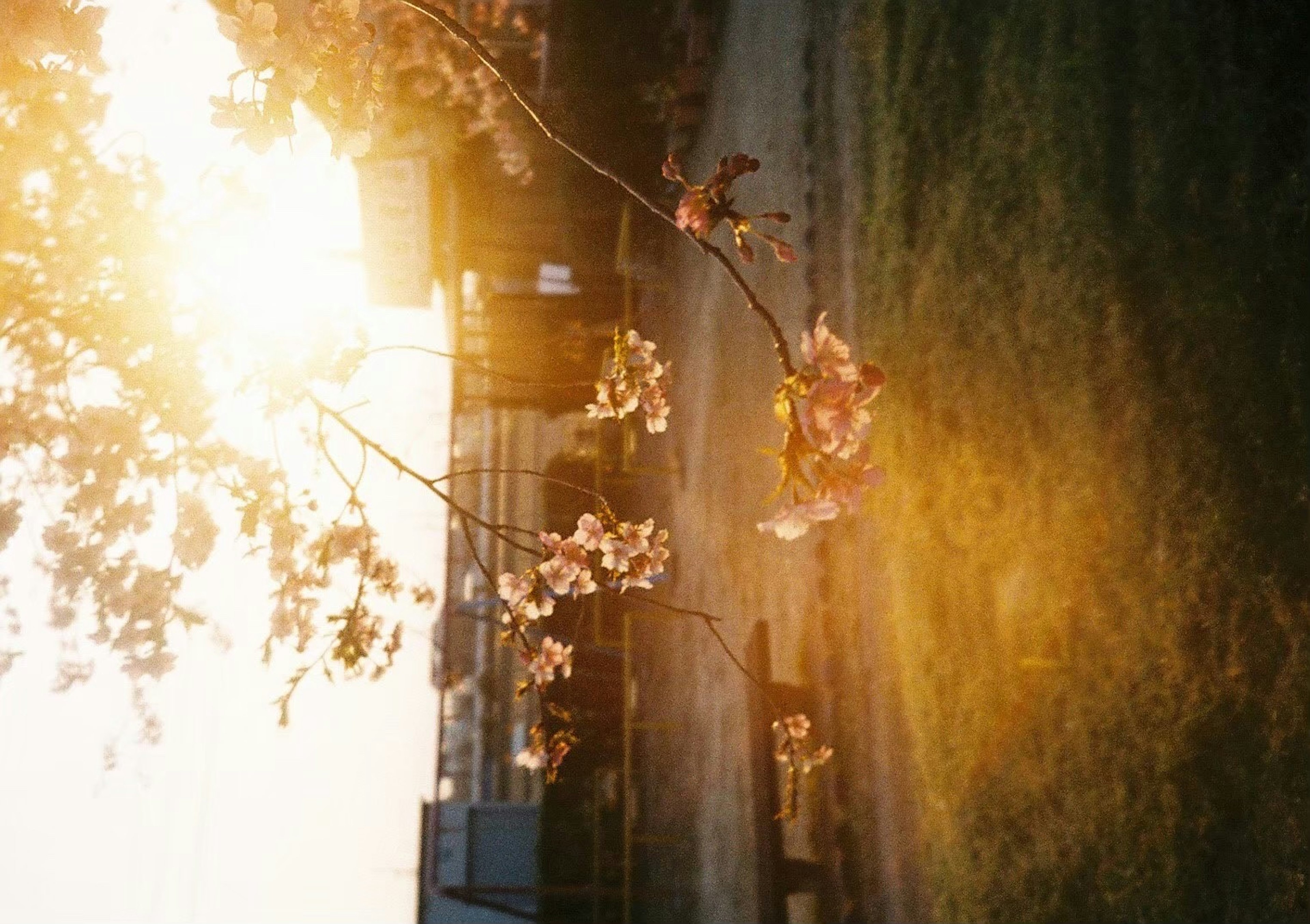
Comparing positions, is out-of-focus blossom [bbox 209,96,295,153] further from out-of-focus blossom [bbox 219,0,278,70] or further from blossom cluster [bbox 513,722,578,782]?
blossom cluster [bbox 513,722,578,782]

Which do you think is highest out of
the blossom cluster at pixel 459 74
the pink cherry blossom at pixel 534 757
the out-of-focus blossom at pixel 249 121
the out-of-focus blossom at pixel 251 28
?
the blossom cluster at pixel 459 74

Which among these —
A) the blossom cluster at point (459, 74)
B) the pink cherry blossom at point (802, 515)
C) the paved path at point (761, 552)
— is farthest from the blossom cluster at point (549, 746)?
the blossom cluster at point (459, 74)

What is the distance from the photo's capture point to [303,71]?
3.66m

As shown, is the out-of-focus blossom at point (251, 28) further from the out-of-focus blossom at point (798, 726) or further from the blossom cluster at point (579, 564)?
the out-of-focus blossom at point (798, 726)

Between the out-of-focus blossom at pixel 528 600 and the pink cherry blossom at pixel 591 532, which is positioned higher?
the pink cherry blossom at pixel 591 532

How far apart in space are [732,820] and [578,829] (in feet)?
15.9

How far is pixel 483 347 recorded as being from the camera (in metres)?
15.4

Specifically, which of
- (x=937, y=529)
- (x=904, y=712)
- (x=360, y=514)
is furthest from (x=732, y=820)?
(x=360, y=514)

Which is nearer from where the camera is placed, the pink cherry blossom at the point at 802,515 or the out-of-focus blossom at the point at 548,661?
the pink cherry blossom at the point at 802,515

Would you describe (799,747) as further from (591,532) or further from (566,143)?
(566,143)

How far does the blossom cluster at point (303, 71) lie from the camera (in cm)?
353

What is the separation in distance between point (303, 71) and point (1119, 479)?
11.9 feet

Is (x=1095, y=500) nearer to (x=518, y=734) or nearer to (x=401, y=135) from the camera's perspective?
(x=401, y=135)

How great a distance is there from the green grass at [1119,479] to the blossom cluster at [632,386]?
5.16 feet
